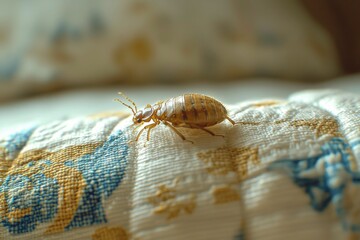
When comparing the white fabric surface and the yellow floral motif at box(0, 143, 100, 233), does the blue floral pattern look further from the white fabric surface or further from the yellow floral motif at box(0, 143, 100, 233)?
the white fabric surface

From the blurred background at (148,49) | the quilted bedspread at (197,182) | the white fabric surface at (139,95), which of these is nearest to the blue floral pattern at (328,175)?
the quilted bedspread at (197,182)

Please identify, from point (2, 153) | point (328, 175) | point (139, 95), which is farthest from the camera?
point (139, 95)

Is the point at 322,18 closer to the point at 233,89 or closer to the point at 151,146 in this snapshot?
the point at 233,89

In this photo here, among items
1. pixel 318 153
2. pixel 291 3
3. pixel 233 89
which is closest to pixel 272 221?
pixel 318 153

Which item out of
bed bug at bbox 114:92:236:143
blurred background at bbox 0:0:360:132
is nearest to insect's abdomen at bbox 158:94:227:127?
bed bug at bbox 114:92:236:143

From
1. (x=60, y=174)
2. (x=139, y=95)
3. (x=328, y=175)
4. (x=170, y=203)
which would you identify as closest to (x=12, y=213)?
(x=60, y=174)

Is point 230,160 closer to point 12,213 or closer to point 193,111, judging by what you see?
point 193,111
